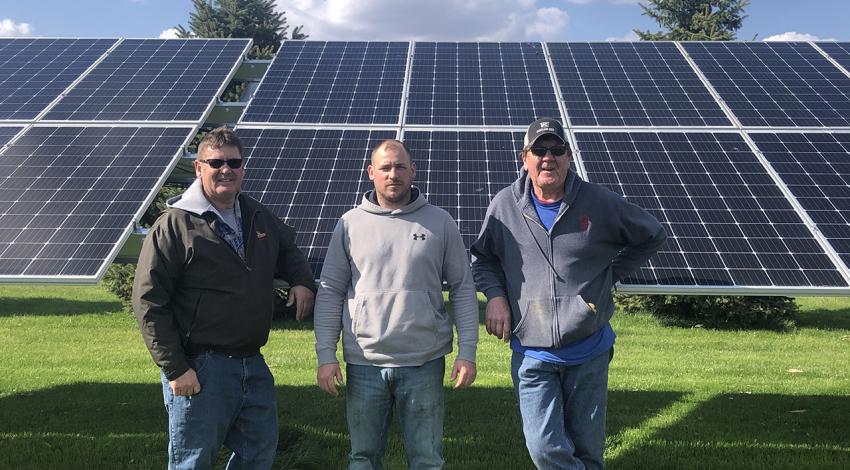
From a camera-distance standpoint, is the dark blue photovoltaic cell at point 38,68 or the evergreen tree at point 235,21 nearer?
the dark blue photovoltaic cell at point 38,68

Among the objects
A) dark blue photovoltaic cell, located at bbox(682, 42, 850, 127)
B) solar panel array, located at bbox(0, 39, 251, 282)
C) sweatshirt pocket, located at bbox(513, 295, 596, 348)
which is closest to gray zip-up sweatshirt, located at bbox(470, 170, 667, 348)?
sweatshirt pocket, located at bbox(513, 295, 596, 348)

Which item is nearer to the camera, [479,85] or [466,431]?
[466,431]

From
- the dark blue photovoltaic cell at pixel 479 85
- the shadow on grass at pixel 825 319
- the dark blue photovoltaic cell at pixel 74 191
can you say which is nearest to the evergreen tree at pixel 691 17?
the shadow on grass at pixel 825 319

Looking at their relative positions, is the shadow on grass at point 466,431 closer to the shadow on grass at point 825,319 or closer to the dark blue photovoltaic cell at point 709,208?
the dark blue photovoltaic cell at point 709,208

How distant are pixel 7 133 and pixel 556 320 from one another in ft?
26.8

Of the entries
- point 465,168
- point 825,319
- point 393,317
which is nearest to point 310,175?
point 465,168

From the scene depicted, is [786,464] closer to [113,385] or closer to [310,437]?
[310,437]

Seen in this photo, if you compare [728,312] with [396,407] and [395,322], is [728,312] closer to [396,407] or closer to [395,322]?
[396,407]

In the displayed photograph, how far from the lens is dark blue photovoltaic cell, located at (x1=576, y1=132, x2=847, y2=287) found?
6594mm

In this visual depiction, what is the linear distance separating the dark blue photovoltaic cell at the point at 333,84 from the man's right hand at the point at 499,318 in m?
5.33

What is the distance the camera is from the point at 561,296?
4629 mm

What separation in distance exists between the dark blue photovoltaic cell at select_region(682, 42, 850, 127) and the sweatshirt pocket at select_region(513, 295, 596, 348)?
20.5 ft

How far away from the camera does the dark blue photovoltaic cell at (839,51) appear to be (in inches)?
466

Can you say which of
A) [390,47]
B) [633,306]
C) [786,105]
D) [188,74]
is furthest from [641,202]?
[633,306]
